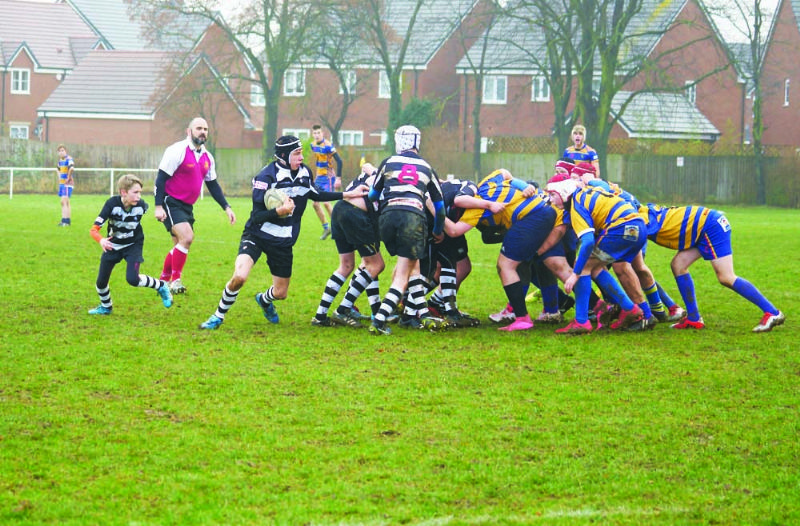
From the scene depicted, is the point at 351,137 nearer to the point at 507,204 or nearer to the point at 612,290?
the point at 507,204

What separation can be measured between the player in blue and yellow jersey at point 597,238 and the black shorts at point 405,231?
1.33 m

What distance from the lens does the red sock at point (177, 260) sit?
12.7 m

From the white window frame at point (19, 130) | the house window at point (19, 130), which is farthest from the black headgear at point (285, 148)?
the house window at point (19, 130)

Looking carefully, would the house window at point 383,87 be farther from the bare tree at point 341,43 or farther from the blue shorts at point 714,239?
the blue shorts at point 714,239

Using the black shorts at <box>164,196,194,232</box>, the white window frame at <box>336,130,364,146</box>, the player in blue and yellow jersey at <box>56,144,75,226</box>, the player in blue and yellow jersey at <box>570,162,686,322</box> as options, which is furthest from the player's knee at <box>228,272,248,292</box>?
the white window frame at <box>336,130,364,146</box>

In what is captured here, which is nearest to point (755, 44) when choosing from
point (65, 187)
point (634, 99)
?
point (634, 99)

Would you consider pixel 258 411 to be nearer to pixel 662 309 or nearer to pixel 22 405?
pixel 22 405

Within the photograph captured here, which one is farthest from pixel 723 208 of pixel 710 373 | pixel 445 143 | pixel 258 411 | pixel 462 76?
pixel 258 411

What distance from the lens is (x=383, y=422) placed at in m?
6.59

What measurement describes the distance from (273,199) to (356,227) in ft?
2.82

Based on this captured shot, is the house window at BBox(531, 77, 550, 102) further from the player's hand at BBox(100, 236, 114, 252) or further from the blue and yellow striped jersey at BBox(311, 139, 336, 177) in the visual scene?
the player's hand at BBox(100, 236, 114, 252)

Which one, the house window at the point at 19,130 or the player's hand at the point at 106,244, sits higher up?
the house window at the point at 19,130

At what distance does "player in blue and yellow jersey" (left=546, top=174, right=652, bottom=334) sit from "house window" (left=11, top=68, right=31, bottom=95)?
6011 cm

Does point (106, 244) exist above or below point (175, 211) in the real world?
below
